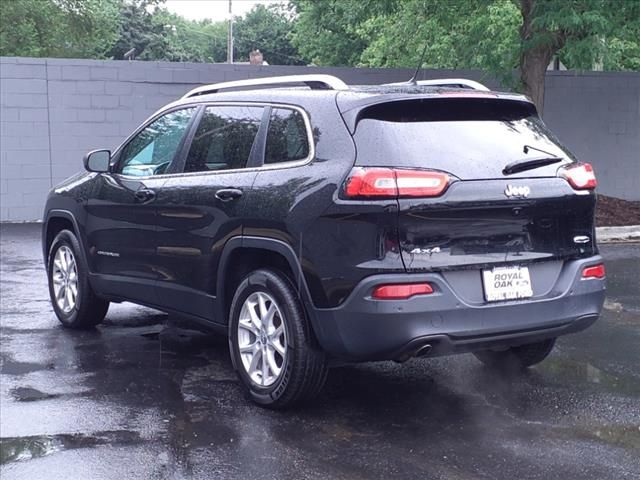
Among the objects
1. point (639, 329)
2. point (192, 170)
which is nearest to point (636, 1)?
point (639, 329)

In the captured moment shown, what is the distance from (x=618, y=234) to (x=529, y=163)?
822 centimetres

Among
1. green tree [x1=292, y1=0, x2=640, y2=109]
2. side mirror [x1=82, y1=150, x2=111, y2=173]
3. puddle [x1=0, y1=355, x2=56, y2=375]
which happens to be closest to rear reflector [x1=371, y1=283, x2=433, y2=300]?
puddle [x1=0, y1=355, x2=56, y2=375]

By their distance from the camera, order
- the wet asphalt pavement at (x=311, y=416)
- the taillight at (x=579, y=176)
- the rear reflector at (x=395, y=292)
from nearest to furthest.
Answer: the wet asphalt pavement at (x=311, y=416) → the rear reflector at (x=395, y=292) → the taillight at (x=579, y=176)

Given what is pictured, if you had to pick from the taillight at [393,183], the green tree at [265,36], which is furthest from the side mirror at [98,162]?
the green tree at [265,36]

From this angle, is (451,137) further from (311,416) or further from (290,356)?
(311,416)

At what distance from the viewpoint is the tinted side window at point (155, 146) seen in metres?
6.41

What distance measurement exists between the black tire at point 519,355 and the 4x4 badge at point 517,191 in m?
1.30

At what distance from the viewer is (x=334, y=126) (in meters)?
5.06

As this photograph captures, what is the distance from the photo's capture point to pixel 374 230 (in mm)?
4688

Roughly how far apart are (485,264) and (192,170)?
7.22ft

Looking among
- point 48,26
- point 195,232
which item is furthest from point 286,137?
point 48,26

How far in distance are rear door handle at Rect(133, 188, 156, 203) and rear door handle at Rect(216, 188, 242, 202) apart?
85cm

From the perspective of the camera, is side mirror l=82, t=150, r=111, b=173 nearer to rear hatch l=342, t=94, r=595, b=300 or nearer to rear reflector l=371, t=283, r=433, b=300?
rear hatch l=342, t=94, r=595, b=300

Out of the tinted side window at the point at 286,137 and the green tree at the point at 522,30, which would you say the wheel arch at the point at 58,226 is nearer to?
the tinted side window at the point at 286,137
